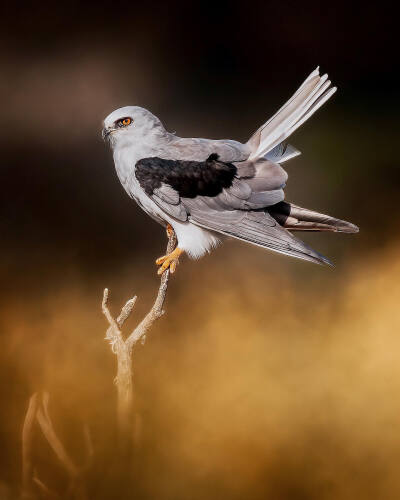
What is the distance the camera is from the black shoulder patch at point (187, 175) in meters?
1.59

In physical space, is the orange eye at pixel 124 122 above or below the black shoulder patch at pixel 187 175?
above

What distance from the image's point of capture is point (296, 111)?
156 centimetres

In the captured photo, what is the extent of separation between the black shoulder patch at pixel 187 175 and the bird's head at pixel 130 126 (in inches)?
3.3

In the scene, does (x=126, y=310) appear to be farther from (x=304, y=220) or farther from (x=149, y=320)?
(x=304, y=220)

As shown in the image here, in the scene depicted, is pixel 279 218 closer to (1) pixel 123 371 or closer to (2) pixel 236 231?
(2) pixel 236 231

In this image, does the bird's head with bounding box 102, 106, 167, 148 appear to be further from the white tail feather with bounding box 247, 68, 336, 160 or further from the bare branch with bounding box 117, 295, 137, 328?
the bare branch with bounding box 117, 295, 137, 328

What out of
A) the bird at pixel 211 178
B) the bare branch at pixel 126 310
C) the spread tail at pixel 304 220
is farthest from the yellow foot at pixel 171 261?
the spread tail at pixel 304 220

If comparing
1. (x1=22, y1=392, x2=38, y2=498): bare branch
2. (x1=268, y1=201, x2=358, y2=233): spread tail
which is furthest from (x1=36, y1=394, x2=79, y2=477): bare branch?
(x1=268, y1=201, x2=358, y2=233): spread tail

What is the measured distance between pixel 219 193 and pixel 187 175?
0.11 m

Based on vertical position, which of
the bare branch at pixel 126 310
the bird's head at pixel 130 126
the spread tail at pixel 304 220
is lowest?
the bare branch at pixel 126 310

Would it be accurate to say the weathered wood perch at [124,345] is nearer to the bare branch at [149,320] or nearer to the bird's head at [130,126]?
the bare branch at [149,320]

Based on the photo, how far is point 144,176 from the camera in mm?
1598

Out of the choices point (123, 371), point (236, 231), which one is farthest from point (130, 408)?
point (236, 231)

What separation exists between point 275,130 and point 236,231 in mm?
315
